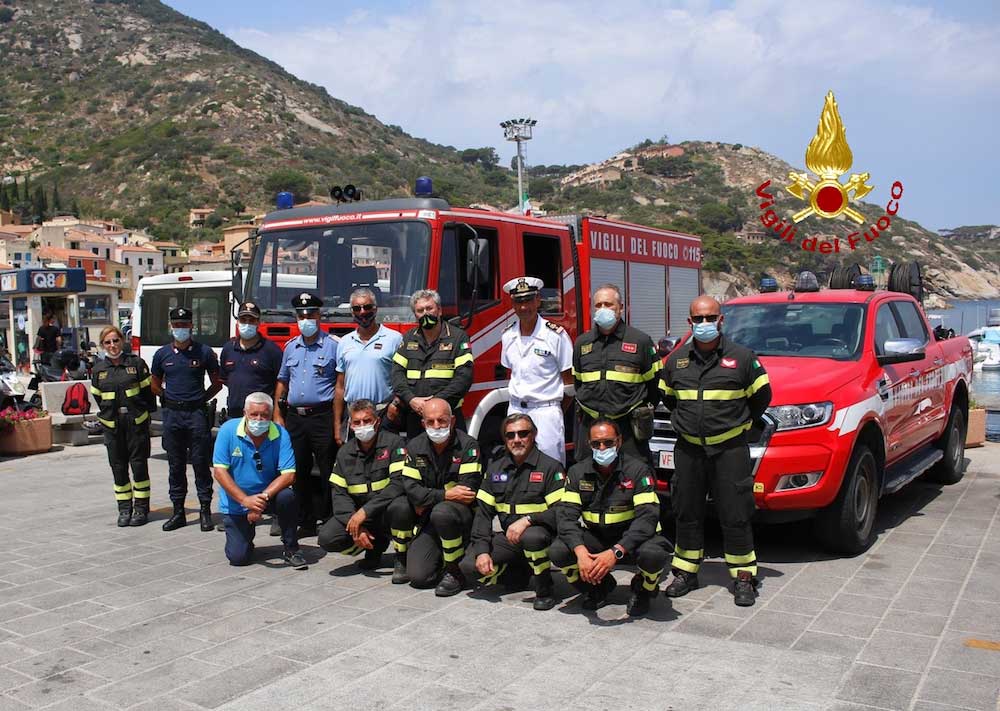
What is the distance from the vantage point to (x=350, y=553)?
6211 millimetres

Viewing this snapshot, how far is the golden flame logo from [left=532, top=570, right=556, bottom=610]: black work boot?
978cm

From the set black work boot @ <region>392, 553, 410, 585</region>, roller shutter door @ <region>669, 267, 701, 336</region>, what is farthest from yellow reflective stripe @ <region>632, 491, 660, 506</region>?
roller shutter door @ <region>669, 267, 701, 336</region>

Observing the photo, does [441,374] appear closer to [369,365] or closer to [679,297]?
[369,365]

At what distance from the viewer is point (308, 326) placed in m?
6.98

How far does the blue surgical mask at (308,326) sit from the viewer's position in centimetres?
Result: 698

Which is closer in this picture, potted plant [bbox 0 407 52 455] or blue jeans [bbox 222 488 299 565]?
blue jeans [bbox 222 488 299 565]

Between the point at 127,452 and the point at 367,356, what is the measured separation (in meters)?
2.58

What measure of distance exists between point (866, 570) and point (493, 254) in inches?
153

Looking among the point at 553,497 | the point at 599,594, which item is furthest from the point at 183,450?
the point at 599,594

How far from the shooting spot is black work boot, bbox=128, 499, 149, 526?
780 centimetres

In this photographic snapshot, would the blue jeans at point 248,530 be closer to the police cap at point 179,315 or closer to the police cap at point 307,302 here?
the police cap at point 307,302

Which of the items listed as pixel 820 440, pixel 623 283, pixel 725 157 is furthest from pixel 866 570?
pixel 725 157

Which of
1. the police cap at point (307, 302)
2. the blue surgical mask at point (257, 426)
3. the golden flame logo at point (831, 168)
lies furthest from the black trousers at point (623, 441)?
the golden flame logo at point (831, 168)

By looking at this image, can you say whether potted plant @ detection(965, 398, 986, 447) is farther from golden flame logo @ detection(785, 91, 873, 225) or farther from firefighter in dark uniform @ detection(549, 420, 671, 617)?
firefighter in dark uniform @ detection(549, 420, 671, 617)
